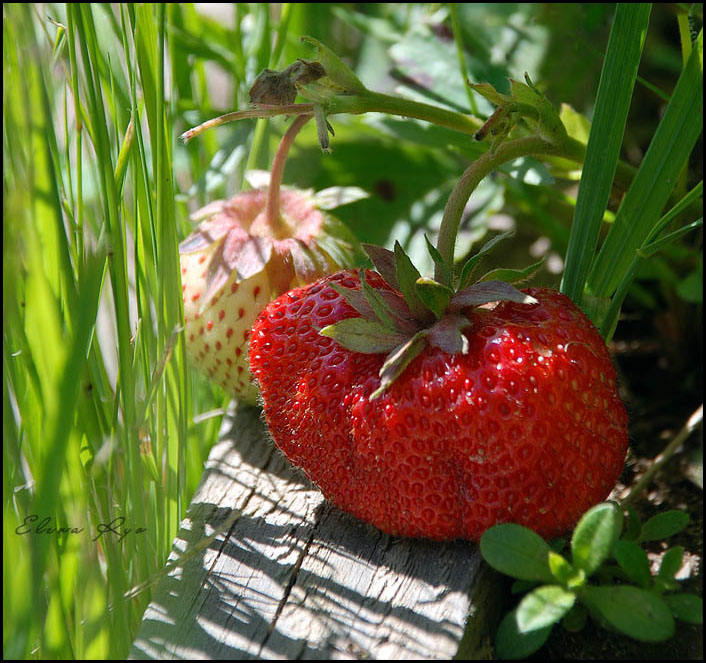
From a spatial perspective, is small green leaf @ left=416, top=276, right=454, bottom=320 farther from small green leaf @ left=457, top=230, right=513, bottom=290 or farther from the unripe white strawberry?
the unripe white strawberry

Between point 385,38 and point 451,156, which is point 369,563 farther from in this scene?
point 385,38

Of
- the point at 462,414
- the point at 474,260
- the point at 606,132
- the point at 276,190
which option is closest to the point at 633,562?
the point at 462,414

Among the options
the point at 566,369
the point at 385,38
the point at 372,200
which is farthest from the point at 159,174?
the point at 385,38

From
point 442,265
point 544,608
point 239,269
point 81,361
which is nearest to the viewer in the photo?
point 81,361

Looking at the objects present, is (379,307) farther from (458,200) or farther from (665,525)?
(665,525)

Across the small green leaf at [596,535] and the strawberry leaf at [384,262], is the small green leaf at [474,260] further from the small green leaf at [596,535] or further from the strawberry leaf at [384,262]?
the small green leaf at [596,535]

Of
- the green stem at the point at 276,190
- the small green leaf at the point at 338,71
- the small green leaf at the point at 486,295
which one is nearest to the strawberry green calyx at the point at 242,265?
the green stem at the point at 276,190
